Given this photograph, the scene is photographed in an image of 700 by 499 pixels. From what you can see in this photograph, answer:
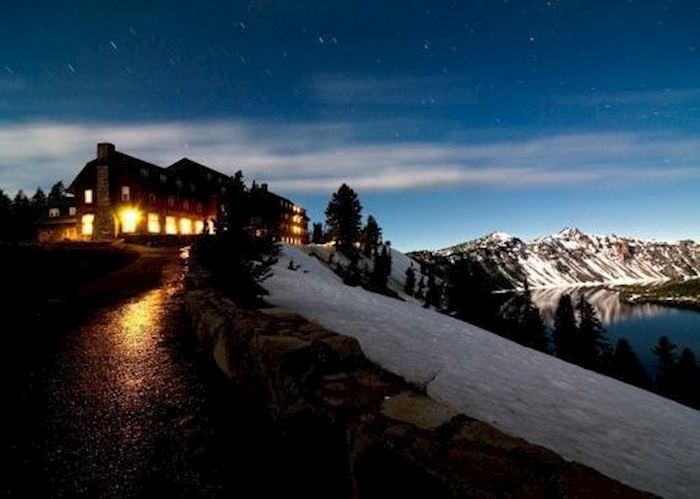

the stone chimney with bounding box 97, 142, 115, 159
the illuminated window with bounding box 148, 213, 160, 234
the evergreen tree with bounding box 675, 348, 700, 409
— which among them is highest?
the stone chimney with bounding box 97, 142, 115, 159

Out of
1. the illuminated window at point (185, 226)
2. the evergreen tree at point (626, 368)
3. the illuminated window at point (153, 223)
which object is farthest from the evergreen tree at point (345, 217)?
the evergreen tree at point (626, 368)

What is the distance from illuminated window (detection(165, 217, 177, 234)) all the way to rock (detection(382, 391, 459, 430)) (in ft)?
202

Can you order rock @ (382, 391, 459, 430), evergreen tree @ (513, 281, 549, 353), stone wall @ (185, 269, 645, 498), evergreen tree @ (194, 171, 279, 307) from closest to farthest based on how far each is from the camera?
stone wall @ (185, 269, 645, 498), rock @ (382, 391, 459, 430), evergreen tree @ (194, 171, 279, 307), evergreen tree @ (513, 281, 549, 353)

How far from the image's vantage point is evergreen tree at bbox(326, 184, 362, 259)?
99938mm

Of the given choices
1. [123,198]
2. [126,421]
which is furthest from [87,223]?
[126,421]

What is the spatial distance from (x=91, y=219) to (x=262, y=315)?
57.3m

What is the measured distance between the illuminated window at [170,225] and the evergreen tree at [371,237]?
181ft

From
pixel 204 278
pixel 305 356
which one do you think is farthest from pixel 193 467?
pixel 204 278

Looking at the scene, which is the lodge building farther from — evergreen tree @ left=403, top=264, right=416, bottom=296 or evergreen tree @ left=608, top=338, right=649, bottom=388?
evergreen tree @ left=608, top=338, right=649, bottom=388

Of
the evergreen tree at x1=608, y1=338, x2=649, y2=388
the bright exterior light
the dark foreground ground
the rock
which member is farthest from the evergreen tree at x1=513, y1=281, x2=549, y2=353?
the rock

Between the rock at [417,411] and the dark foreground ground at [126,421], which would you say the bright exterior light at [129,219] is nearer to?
the dark foreground ground at [126,421]

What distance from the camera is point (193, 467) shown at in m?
4.44

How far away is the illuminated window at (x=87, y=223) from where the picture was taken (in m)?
55.6

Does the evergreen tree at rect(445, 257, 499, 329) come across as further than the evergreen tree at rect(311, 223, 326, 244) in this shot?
No
